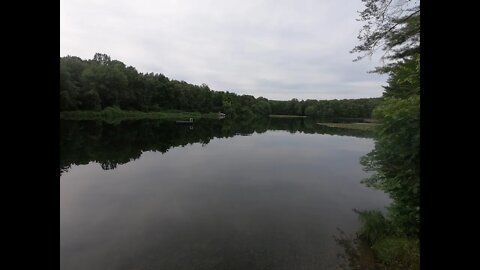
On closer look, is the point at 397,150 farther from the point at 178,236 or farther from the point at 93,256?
the point at 93,256

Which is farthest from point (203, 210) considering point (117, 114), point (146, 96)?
point (146, 96)

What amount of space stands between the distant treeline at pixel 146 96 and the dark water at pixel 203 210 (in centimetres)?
1126

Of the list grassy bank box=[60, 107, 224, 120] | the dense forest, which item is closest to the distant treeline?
grassy bank box=[60, 107, 224, 120]

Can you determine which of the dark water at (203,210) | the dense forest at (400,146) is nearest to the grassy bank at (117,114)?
the dark water at (203,210)

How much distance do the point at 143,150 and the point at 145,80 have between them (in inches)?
2329

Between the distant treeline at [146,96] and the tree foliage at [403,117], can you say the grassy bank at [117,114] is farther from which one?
the tree foliage at [403,117]

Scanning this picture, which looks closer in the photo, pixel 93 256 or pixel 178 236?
pixel 93 256

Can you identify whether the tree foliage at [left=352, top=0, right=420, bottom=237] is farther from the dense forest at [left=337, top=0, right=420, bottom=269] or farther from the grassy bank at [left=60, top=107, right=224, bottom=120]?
the grassy bank at [left=60, top=107, right=224, bottom=120]

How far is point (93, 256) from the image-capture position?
8.55 m

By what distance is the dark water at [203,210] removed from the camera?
28.1 ft

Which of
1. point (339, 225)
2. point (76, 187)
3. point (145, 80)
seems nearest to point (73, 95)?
point (145, 80)

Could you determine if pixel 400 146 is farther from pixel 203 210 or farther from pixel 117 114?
pixel 117 114
